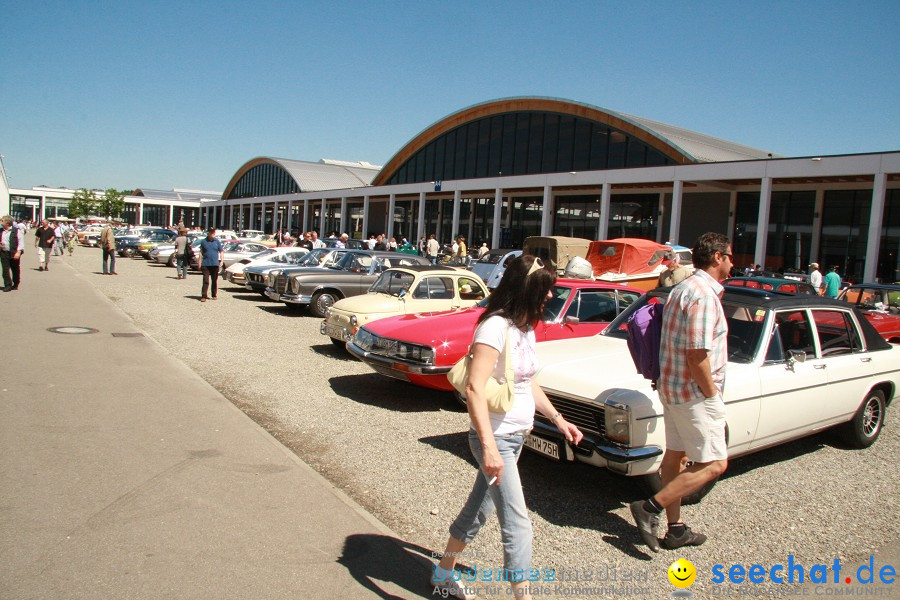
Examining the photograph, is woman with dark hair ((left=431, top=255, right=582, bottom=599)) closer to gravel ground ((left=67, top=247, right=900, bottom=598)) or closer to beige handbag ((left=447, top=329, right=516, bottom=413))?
beige handbag ((left=447, top=329, right=516, bottom=413))

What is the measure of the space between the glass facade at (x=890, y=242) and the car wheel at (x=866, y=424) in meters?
24.5

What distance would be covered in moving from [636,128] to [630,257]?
59.1 feet

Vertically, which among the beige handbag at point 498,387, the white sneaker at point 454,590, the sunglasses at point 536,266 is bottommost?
the white sneaker at point 454,590

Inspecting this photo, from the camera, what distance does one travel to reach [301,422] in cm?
664

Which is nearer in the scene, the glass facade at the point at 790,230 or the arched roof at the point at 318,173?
the glass facade at the point at 790,230

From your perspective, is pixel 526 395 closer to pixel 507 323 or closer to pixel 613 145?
pixel 507 323

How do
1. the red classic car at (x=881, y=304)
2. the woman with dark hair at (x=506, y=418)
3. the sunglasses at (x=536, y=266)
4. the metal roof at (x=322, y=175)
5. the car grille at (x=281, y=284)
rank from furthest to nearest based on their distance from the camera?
the metal roof at (x=322, y=175)
the car grille at (x=281, y=284)
the red classic car at (x=881, y=304)
the sunglasses at (x=536, y=266)
the woman with dark hair at (x=506, y=418)

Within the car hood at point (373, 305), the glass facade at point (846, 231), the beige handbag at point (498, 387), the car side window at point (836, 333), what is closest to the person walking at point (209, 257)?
the car hood at point (373, 305)

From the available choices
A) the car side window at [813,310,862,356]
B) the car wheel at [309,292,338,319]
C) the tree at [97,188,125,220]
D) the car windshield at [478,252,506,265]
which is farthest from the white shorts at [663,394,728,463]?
the tree at [97,188,125,220]

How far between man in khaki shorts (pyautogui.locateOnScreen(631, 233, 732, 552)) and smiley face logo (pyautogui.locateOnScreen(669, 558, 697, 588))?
16cm

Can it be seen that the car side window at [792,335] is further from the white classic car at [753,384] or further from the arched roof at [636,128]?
the arched roof at [636,128]

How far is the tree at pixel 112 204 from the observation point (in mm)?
104500

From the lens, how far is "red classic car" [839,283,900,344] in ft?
35.7

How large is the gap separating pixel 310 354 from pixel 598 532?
697cm
